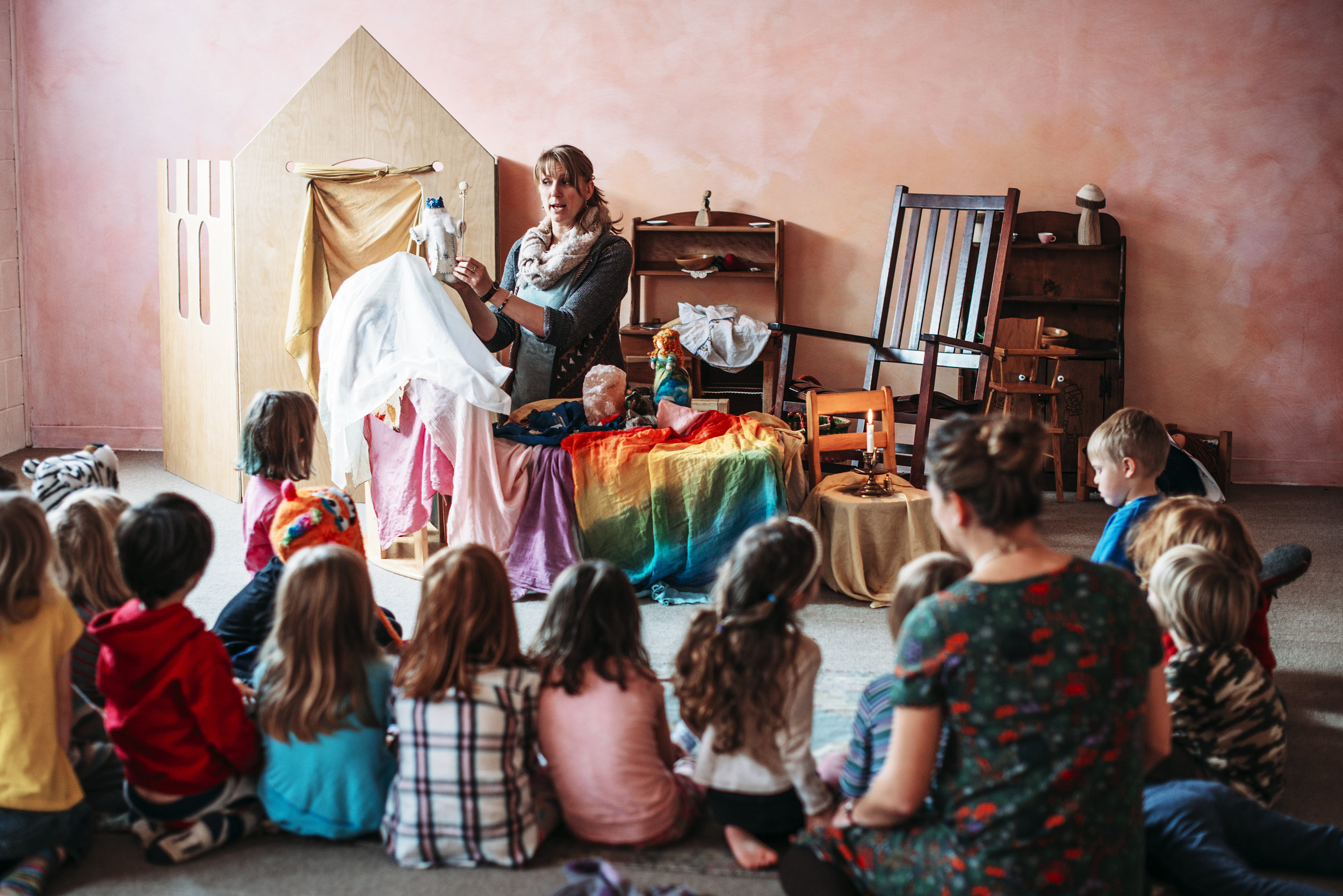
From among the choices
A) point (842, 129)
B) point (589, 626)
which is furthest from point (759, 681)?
point (842, 129)

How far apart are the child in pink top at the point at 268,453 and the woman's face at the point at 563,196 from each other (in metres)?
1.53

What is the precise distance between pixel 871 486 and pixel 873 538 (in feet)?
0.61

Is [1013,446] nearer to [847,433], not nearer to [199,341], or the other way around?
[847,433]

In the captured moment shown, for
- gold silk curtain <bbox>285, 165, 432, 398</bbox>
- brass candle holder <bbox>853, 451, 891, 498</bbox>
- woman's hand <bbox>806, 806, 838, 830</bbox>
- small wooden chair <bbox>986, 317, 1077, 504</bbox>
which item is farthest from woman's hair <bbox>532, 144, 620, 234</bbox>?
woman's hand <bbox>806, 806, 838, 830</bbox>

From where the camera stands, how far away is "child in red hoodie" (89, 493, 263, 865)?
7.11 ft

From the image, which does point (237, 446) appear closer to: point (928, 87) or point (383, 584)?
point (383, 584)

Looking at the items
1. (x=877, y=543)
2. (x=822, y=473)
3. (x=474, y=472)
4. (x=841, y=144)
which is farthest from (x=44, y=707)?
(x=841, y=144)

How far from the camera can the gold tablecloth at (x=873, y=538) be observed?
389 cm

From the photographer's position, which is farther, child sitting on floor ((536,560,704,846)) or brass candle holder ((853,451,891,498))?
brass candle holder ((853,451,891,498))

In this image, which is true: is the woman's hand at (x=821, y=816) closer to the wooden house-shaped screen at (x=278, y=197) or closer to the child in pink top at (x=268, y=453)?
the child in pink top at (x=268, y=453)

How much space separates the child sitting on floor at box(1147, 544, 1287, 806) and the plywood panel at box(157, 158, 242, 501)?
4.06 meters

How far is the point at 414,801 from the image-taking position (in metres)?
2.18

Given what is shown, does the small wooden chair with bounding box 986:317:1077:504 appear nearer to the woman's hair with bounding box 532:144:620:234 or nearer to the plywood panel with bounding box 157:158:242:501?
the woman's hair with bounding box 532:144:620:234

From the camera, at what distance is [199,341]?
5352 mm
